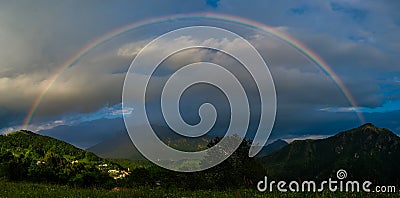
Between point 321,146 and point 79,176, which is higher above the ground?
point 321,146

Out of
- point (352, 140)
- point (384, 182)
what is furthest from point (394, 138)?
point (384, 182)

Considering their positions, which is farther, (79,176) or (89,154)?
(89,154)

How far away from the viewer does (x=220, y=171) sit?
29.8 meters

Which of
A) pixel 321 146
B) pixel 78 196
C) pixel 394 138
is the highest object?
pixel 394 138

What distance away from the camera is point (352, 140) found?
150m

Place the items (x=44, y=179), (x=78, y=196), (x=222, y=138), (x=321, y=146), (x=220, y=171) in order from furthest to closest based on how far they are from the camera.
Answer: (x=321, y=146) → (x=44, y=179) → (x=222, y=138) → (x=220, y=171) → (x=78, y=196)

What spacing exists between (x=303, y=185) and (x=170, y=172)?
46.4 feet

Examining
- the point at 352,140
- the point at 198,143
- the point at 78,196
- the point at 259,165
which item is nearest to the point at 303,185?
the point at 78,196

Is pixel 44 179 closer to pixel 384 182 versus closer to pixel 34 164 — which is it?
pixel 34 164

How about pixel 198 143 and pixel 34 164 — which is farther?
pixel 34 164

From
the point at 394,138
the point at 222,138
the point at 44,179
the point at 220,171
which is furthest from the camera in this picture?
the point at 394,138

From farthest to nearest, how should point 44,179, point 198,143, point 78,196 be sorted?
1. point 44,179
2. point 198,143
3. point 78,196

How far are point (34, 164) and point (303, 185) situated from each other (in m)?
35.5

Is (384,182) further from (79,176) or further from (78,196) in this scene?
(79,176)
